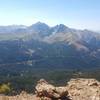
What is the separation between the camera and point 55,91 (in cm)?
3569

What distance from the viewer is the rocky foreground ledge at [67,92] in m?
35.6

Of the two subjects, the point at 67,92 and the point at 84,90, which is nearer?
the point at 67,92

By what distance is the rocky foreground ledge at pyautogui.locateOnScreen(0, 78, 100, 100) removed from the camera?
117 ft

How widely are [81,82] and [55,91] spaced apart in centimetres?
917

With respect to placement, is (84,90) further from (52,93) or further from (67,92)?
(52,93)

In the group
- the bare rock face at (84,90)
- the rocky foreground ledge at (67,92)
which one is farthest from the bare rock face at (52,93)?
the bare rock face at (84,90)

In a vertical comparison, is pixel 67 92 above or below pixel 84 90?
above

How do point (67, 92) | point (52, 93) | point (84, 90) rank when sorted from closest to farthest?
point (52, 93), point (67, 92), point (84, 90)

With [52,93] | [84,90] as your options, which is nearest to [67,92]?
[52,93]

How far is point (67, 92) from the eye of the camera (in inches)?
1419

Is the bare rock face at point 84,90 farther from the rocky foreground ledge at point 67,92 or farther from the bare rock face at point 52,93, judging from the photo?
the bare rock face at point 52,93

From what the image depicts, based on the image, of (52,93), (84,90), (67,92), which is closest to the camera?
(52,93)

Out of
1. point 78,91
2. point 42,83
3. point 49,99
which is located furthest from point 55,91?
point 78,91

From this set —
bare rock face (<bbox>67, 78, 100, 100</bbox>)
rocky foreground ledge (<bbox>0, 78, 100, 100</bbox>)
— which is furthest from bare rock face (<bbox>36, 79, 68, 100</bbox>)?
bare rock face (<bbox>67, 78, 100, 100</bbox>)
